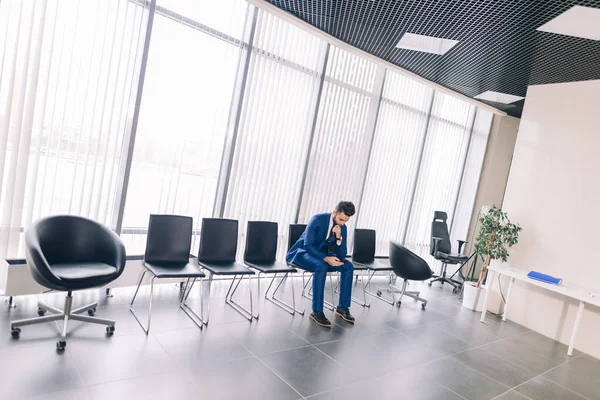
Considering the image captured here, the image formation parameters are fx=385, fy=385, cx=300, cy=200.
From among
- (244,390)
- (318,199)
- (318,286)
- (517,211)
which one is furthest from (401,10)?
(244,390)

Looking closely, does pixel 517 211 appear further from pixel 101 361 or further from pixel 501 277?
pixel 101 361

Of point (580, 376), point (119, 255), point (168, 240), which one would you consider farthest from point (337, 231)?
point (580, 376)

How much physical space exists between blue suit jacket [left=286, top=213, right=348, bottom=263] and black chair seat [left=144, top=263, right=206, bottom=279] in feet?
4.26

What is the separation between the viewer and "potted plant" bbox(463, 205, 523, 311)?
554 centimetres

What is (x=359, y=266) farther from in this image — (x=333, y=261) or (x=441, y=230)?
(x=441, y=230)

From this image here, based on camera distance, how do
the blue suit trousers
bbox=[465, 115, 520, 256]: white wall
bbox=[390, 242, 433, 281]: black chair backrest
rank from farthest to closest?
bbox=[465, 115, 520, 256]: white wall
bbox=[390, 242, 433, 281]: black chair backrest
the blue suit trousers

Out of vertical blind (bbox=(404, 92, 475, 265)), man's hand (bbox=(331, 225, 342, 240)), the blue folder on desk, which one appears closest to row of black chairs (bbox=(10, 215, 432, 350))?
man's hand (bbox=(331, 225, 342, 240))

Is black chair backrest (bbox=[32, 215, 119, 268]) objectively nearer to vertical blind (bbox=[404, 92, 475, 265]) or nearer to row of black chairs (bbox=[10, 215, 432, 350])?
row of black chairs (bbox=[10, 215, 432, 350])

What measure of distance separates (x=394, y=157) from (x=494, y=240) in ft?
6.83

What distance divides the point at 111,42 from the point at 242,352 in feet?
10.3

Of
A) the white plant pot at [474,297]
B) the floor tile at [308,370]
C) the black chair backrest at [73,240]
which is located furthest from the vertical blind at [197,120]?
the floor tile at [308,370]

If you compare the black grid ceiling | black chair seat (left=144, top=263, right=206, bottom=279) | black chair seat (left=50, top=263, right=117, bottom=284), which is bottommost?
black chair seat (left=144, top=263, right=206, bottom=279)

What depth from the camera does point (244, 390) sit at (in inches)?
106

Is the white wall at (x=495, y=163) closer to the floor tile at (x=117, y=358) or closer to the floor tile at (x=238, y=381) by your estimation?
the floor tile at (x=238, y=381)
